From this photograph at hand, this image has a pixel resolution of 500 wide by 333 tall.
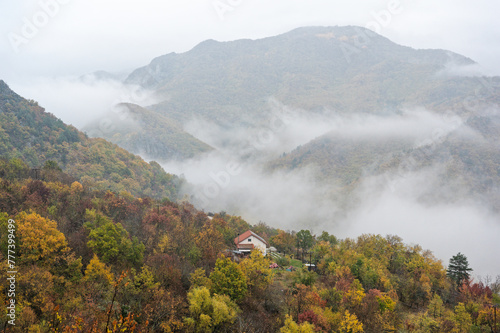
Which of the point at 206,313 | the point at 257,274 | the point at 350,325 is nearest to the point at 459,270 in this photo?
the point at 350,325

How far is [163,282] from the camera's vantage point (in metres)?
39.0

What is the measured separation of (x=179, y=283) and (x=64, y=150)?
136 meters

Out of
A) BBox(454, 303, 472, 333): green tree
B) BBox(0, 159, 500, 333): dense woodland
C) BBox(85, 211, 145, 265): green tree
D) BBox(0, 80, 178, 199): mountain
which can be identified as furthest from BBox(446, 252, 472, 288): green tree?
BBox(0, 80, 178, 199): mountain

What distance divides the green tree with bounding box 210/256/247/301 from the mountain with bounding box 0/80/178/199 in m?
95.7

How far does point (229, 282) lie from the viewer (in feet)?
133

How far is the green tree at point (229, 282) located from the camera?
40062 millimetres

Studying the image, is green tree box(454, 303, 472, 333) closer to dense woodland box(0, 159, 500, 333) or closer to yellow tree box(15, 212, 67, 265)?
dense woodland box(0, 159, 500, 333)

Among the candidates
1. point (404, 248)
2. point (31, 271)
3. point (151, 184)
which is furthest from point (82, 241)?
point (151, 184)

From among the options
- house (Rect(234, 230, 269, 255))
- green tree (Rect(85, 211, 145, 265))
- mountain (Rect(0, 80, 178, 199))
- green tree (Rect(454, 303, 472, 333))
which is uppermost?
mountain (Rect(0, 80, 178, 199))

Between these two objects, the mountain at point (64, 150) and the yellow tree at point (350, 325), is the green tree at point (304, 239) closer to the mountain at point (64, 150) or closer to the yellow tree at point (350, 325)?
the yellow tree at point (350, 325)

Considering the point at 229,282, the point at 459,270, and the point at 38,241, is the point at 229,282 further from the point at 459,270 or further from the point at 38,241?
the point at 459,270

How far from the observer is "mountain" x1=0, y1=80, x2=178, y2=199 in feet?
425

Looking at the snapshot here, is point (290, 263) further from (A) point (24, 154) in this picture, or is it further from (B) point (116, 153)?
(B) point (116, 153)

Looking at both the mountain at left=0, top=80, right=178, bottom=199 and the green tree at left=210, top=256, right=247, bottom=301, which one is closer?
the green tree at left=210, top=256, right=247, bottom=301
